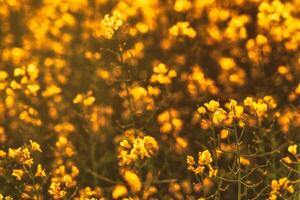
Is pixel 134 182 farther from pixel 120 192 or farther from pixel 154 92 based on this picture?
pixel 154 92

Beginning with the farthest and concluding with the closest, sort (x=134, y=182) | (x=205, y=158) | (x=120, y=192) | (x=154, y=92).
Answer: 1. (x=154, y=92)
2. (x=120, y=192)
3. (x=134, y=182)
4. (x=205, y=158)

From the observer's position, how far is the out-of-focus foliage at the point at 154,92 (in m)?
3.91

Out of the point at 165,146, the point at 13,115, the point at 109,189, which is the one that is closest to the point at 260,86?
the point at 165,146

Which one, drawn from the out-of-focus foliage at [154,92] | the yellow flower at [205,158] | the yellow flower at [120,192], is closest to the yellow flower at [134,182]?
the out-of-focus foliage at [154,92]

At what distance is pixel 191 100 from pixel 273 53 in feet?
2.19

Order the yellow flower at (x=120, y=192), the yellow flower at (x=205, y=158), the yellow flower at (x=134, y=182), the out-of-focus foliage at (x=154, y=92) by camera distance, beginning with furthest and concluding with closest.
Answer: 1. the out-of-focus foliage at (x=154, y=92)
2. the yellow flower at (x=120, y=192)
3. the yellow flower at (x=134, y=182)
4. the yellow flower at (x=205, y=158)

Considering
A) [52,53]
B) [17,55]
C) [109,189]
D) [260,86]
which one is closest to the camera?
[109,189]

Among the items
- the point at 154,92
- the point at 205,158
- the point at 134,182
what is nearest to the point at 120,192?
the point at 134,182

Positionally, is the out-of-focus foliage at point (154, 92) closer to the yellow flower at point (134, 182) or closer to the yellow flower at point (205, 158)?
the yellow flower at point (134, 182)

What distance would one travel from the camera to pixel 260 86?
4.50m

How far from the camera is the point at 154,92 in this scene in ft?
14.0

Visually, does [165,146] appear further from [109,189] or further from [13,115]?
[13,115]

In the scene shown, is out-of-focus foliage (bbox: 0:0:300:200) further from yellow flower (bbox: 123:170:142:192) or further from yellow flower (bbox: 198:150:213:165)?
yellow flower (bbox: 198:150:213:165)

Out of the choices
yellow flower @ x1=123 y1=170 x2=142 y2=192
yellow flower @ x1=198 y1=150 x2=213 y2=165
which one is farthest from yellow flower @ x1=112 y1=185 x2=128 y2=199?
yellow flower @ x1=198 y1=150 x2=213 y2=165
